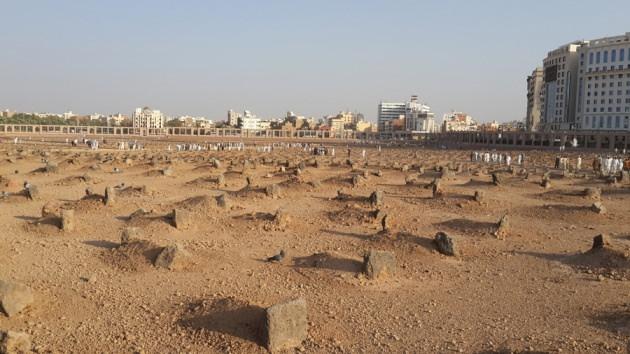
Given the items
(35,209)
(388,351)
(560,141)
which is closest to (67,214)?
(35,209)

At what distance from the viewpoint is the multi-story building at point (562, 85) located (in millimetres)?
110250

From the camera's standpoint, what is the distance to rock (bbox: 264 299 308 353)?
6.96m

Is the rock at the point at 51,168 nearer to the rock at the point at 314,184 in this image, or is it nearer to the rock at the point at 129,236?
the rock at the point at 314,184

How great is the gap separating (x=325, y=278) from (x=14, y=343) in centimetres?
524

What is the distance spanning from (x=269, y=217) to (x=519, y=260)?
6.83m

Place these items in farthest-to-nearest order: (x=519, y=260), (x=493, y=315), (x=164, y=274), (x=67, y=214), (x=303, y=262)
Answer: (x=67, y=214) → (x=519, y=260) → (x=303, y=262) → (x=164, y=274) → (x=493, y=315)

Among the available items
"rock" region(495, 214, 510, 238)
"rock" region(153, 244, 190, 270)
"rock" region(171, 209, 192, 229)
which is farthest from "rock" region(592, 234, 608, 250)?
"rock" region(171, 209, 192, 229)

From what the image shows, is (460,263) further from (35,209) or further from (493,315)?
(35,209)

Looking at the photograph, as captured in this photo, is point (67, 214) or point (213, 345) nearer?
point (213, 345)

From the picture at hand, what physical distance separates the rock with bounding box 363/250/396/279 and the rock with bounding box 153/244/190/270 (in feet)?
12.2

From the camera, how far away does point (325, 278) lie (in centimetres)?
980

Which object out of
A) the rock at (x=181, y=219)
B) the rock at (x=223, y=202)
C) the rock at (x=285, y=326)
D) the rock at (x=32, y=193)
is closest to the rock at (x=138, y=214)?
the rock at (x=181, y=219)

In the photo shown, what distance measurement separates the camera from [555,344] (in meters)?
7.11

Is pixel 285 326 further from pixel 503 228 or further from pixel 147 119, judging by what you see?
pixel 147 119
